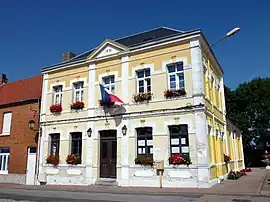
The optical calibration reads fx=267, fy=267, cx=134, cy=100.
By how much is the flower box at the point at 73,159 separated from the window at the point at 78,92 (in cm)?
324

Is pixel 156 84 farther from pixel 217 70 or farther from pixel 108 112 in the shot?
pixel 217 70

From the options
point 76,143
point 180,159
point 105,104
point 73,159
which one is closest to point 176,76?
point 180,159

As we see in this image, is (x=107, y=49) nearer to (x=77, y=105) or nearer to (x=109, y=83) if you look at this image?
(x=109, y=83)

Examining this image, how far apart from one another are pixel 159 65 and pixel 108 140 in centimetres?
470

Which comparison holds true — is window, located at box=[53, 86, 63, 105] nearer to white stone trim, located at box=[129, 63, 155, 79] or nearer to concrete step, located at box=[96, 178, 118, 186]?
white stone trim, located at box=[129, 63, 155, 79]

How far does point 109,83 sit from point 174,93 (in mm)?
4093

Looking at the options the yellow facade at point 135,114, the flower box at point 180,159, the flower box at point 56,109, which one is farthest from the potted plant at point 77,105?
the flower box at point 180,159

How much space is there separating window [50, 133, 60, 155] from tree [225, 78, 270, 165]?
2501 cm

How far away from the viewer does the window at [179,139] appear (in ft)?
39.3

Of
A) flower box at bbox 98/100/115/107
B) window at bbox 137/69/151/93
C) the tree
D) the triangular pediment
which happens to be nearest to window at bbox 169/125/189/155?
window at bbox 137/69/151/93

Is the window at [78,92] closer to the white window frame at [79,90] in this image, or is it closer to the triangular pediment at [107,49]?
the white window frame at [79,90]

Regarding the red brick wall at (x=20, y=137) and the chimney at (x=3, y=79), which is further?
the chimney at (x=3, y=79)

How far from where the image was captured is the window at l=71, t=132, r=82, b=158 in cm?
1487

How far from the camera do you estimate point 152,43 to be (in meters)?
13.5
